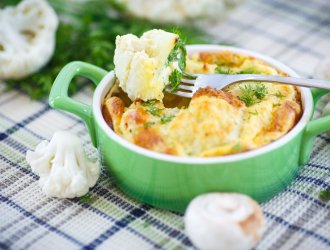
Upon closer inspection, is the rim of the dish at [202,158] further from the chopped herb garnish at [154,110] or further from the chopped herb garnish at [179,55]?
the chopped herb garnish at [179,55]

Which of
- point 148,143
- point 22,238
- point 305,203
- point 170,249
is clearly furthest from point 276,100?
point 22,238

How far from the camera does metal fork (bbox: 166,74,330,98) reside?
2521 millimetres

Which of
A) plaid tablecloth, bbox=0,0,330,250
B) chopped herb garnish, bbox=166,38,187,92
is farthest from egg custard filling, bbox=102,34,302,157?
plaid tablecloth, bbox=0,0,330,250

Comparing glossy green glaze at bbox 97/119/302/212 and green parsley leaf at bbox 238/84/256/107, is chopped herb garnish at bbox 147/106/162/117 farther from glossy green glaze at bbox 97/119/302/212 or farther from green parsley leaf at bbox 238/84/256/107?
green parsley leaf at bbox 238/84/256/107

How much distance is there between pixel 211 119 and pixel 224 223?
17.8 inches

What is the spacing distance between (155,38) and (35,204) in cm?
90

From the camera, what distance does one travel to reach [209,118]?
7.59ft

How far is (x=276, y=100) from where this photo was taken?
256cm

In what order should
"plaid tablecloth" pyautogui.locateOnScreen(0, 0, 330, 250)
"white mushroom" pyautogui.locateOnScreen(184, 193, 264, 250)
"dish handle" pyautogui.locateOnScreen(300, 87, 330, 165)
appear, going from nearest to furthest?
"white mushroom" pyautogui.locateOnScreen(184, 193, 264, 250), "plaid tablecloth" pyautogui.locateOnScreen(0, 0, 330, 250), "dish handle" pyautogui.locateOnScreen(300, 87, 330, 165)

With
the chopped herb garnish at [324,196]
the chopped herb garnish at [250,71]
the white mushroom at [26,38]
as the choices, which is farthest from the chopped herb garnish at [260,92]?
the white mushroom at [26,38]

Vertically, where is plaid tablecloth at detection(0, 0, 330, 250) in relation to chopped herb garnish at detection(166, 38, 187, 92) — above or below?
below

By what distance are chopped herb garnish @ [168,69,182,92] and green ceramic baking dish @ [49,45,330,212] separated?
0.33 m

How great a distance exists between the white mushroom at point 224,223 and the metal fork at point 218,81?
59 cm

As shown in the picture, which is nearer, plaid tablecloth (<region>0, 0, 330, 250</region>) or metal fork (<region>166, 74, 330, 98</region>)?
plaid tablecloth (<region>0, 0, 330, 250</region>)
